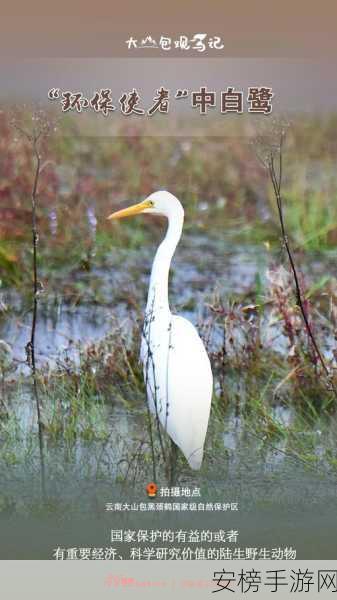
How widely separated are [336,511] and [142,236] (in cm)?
146

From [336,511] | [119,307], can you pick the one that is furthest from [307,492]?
[119,307]

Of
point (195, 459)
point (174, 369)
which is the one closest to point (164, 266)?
point (174, 369)

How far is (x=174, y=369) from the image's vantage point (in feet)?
13.9

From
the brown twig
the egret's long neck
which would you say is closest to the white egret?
the egret's long neck

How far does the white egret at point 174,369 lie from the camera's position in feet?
13.8

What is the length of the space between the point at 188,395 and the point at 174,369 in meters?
0.09

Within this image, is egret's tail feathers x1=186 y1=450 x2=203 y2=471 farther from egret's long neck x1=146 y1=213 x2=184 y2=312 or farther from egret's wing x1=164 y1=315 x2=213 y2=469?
egret's long neck x1=146 y1=213 x2=184 y2=312

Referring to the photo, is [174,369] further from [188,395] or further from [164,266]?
[164,266]

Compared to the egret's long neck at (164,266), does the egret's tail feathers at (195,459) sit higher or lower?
lower

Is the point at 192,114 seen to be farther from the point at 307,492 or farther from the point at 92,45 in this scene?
the point at 307,492

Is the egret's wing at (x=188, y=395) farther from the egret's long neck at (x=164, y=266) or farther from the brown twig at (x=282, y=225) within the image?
the brown twig at (x=282, y=225)

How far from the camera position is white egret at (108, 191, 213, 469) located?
4.21m

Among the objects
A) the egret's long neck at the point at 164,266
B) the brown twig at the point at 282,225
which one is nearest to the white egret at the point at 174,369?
the egret's long neck at the point at 164,266

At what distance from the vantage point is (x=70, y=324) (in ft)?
16.5
